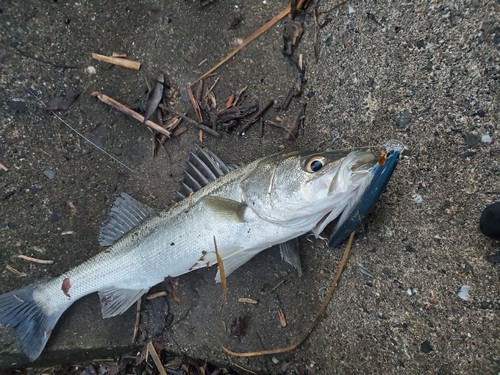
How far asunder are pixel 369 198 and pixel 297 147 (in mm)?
998

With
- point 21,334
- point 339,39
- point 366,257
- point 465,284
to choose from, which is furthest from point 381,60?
point 21,334

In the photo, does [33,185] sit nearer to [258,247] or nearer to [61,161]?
[61,161]

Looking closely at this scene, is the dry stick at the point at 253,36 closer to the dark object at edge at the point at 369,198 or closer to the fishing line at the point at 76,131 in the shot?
the fishing line at the point at 76,131

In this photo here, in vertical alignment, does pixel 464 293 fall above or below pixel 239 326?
above

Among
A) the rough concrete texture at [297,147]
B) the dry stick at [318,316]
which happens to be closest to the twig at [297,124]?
the rough concrete texture at [297,147]

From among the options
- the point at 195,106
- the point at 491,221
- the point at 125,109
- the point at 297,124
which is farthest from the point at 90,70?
the point at 491,221

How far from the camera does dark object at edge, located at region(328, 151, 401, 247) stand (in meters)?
2.46

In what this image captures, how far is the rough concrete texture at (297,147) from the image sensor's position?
8.07ft

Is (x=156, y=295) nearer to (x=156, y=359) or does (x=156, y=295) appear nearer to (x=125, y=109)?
(x=156, y=359)

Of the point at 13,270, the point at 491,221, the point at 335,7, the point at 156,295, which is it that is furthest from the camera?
the point at 156,295

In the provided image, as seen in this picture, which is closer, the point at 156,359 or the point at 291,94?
the point at 291,94

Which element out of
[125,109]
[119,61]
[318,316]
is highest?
[119,61]

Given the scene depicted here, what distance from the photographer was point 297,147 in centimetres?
342

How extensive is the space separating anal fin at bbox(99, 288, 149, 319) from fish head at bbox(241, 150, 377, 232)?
52.3 inches
